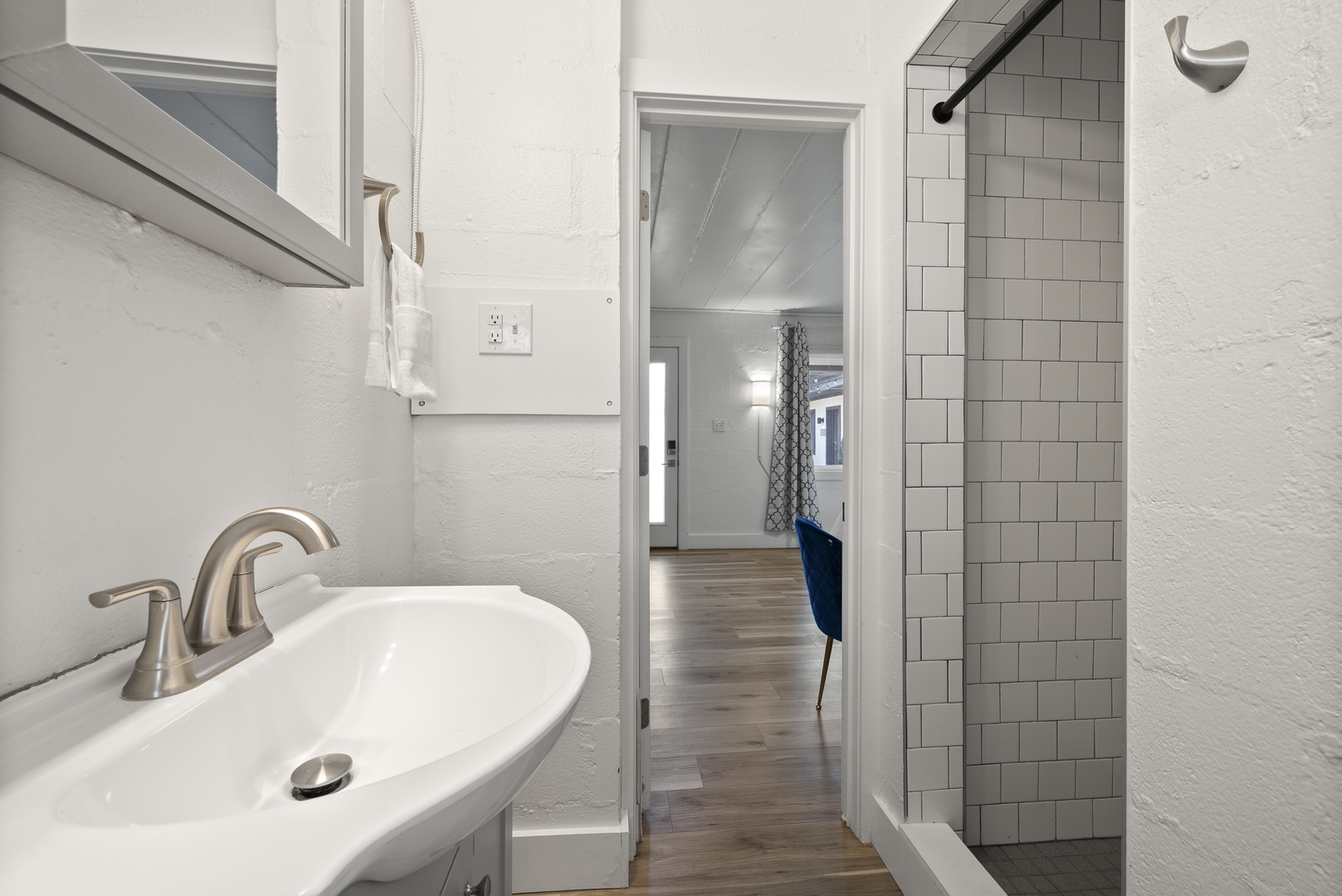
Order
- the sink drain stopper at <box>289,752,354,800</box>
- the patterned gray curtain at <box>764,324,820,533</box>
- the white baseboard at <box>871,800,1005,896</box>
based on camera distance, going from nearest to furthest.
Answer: the sink drain stopper at <box>289,752,354,800</box>, the white baseboard at <box>871,800,1005,896</box>, the patterned gray curtain at <box>764,324,820,533</box>

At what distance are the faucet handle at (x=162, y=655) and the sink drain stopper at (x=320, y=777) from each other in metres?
0.14

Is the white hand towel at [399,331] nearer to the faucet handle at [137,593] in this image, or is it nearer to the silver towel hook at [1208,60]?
the faucet handle at [137,593]

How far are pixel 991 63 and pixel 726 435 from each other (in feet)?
15.2

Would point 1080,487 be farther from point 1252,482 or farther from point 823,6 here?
point 823,6

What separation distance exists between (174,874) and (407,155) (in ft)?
4.60

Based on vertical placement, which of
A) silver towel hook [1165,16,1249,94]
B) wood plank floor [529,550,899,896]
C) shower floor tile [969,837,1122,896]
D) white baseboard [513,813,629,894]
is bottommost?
wood plank floor [529,550,899,896]

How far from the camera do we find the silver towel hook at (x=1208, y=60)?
61 centimetres

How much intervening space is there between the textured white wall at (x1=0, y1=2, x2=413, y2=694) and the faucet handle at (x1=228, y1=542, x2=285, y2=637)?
0.07m

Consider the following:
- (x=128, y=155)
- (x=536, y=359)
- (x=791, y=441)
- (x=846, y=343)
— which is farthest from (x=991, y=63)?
(x=791, y=441)

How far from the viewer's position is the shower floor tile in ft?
4.49

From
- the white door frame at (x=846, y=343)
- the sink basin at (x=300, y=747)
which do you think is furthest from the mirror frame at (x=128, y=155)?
the white door frame at (x=846, y=343)

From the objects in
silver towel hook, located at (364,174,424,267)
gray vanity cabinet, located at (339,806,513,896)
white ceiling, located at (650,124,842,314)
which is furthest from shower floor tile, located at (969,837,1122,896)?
white ceiling, located at (650,124,842,314)

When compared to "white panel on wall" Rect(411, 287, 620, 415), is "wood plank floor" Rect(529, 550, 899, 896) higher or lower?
lower

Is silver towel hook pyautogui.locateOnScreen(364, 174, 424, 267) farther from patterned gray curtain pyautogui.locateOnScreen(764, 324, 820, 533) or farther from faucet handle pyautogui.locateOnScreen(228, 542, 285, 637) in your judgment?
patterned gray curtain pyautogui.locateOnScreen(764, 324, 820, 533)
